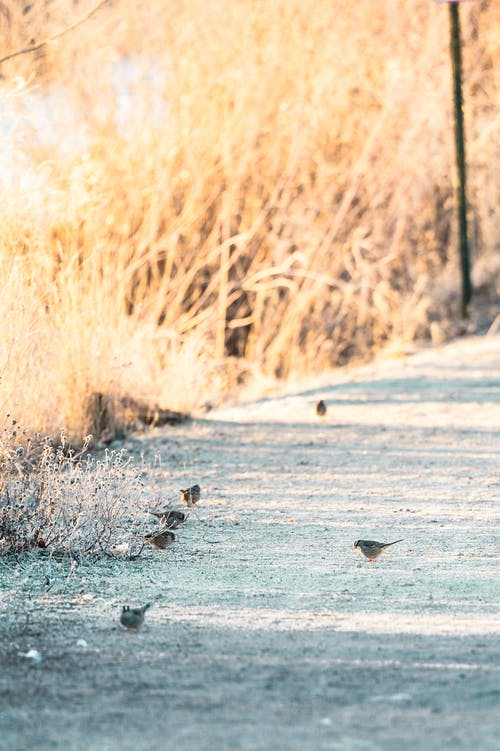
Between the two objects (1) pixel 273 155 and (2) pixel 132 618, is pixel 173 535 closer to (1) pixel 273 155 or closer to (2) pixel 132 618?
(2) pixel 132 618

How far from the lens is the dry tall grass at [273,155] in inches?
458

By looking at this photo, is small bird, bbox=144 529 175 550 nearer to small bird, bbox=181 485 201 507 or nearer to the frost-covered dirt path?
the frost-covered dirt path

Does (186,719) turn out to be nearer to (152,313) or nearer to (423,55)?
(152,313)

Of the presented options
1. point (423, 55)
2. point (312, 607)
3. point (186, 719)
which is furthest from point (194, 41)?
point (186, 719)

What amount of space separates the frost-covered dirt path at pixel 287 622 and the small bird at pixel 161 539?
40mm

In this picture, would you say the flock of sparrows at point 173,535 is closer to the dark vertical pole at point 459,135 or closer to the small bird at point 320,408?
the small bird at point 320,408

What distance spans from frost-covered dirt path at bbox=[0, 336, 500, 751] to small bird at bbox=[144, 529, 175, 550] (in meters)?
0.04

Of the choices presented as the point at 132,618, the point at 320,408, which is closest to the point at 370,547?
the point at 132,618

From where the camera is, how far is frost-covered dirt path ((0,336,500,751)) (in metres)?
3.29

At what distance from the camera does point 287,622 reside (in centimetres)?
409

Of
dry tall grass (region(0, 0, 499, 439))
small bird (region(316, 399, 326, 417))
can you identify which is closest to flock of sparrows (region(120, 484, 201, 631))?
small bird (region(316, 399, 326, 417))

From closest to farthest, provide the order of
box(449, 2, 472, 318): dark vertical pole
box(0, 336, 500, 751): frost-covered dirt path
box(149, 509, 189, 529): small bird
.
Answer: box(0, 336, 500, 751): frost-covered dirt path < box(149, 509, 189, 529): small bird < box(449, 2, 472, 318): dark vertical pole

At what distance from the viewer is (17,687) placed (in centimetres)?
356

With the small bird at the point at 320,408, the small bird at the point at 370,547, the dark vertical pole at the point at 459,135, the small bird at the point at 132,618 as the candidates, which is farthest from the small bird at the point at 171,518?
the dark vertical pole at the point at 459,135
